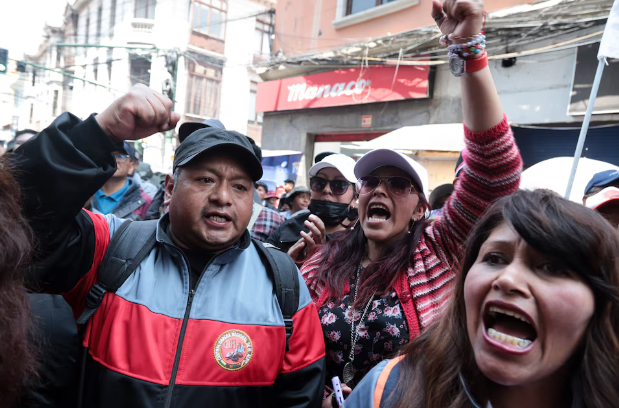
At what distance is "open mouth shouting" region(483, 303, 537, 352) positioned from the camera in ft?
4.11

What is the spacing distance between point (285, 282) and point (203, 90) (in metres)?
28.7

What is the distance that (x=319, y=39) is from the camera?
12023mm

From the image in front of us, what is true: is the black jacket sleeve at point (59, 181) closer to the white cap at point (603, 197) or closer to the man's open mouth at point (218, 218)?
the man's open mouth at point (218, 218)

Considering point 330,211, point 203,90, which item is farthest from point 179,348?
point 203,90

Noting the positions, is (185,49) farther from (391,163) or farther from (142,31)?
(391,163)

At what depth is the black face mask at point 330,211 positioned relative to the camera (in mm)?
3535

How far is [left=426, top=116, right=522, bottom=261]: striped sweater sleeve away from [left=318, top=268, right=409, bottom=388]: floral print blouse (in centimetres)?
44

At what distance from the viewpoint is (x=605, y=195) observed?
8.71 ft

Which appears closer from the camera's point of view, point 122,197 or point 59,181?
point 59,181

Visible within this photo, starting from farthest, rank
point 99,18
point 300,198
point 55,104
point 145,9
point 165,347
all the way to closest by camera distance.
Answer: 1. point 55,104
2. point 99,18
3. point 145,9
4. point 300,198
5. point 165,347

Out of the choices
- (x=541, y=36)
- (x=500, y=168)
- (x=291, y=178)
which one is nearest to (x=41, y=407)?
(x=500, y=168)

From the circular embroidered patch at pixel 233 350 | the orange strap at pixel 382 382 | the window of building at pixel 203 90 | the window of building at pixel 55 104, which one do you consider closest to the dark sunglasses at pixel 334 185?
the circular embroidered patch at pixel 233 350

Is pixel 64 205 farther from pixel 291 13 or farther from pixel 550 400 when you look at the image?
pixel 291 13

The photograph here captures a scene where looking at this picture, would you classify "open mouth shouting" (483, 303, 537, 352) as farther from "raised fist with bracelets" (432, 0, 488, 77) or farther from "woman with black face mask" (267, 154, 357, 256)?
"woman with black face mask" (267, 154, 357, 256)
